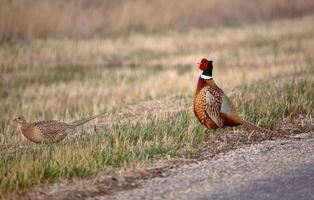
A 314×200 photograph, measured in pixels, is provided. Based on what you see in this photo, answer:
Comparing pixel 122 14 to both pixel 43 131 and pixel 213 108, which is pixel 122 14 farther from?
pixel 213 108

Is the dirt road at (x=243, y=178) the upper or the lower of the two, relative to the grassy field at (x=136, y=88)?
lower

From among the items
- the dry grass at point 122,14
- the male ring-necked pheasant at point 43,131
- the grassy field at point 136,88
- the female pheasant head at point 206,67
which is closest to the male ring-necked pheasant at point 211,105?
the female pheasant head at point 206,67

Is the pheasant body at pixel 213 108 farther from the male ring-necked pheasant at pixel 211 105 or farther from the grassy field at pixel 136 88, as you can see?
the grassy field at pixel 136 88

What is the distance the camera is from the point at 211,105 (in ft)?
26.4

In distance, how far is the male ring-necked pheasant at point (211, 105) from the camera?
802 centimetres

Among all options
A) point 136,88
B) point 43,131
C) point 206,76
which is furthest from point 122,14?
point 206,76

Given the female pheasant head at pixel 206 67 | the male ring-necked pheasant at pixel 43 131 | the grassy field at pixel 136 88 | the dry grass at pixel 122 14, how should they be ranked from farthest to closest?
the dry grass at pixel 122 14 < the male ring-necked pheasant at pixel 43 131 < the female pheasant head at pixel 206 67 < the grassy field at pixel 136 88

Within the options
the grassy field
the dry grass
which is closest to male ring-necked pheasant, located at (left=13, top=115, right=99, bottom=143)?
the grassy field

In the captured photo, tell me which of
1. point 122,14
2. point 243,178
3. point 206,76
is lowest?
point 243,178

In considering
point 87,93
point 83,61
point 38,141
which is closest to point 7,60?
point 83,61

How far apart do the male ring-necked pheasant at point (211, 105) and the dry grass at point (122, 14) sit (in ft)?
41.3

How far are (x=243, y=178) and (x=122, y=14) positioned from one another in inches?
641

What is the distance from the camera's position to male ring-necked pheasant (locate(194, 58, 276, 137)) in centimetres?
802

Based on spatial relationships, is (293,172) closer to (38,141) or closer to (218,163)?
(218,163)
